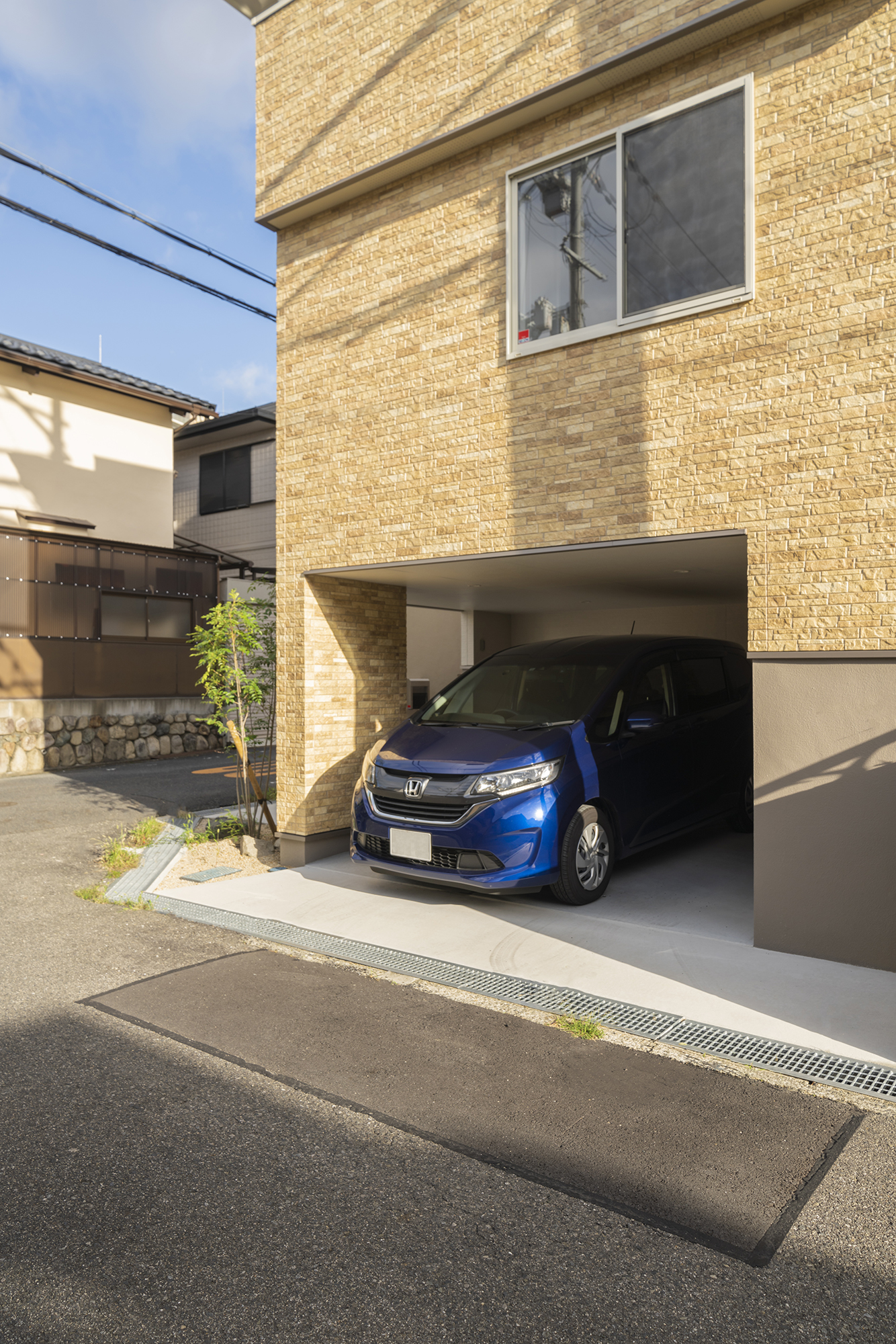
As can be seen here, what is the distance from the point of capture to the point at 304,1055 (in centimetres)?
382

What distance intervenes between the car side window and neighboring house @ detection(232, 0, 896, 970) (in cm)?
78

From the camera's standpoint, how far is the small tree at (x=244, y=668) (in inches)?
322

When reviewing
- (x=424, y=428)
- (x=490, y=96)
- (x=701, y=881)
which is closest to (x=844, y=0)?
(x=490, y=96)

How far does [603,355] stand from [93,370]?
16247 millimetres

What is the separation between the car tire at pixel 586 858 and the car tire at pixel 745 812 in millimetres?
2157

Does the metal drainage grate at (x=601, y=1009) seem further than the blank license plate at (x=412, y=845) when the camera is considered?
No

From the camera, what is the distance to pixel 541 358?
6012 mm

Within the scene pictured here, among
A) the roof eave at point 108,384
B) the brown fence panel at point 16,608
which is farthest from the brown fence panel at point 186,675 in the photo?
the roof eave at point 108,384

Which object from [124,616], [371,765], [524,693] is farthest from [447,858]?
[124,616]

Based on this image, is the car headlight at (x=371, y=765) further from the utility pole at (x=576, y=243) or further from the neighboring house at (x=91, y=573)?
the neighboring house at (x=91, y=573)

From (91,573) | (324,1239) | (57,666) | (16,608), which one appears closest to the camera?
(324,1239)

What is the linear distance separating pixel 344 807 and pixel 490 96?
5467 millimetres

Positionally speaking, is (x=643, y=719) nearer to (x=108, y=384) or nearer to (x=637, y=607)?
(x=637, y=607)

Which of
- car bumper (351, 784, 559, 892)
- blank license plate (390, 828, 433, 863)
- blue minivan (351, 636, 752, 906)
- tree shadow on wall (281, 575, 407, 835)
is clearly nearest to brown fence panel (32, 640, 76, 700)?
tree shadow on wall (281, 575, 407, 835)
